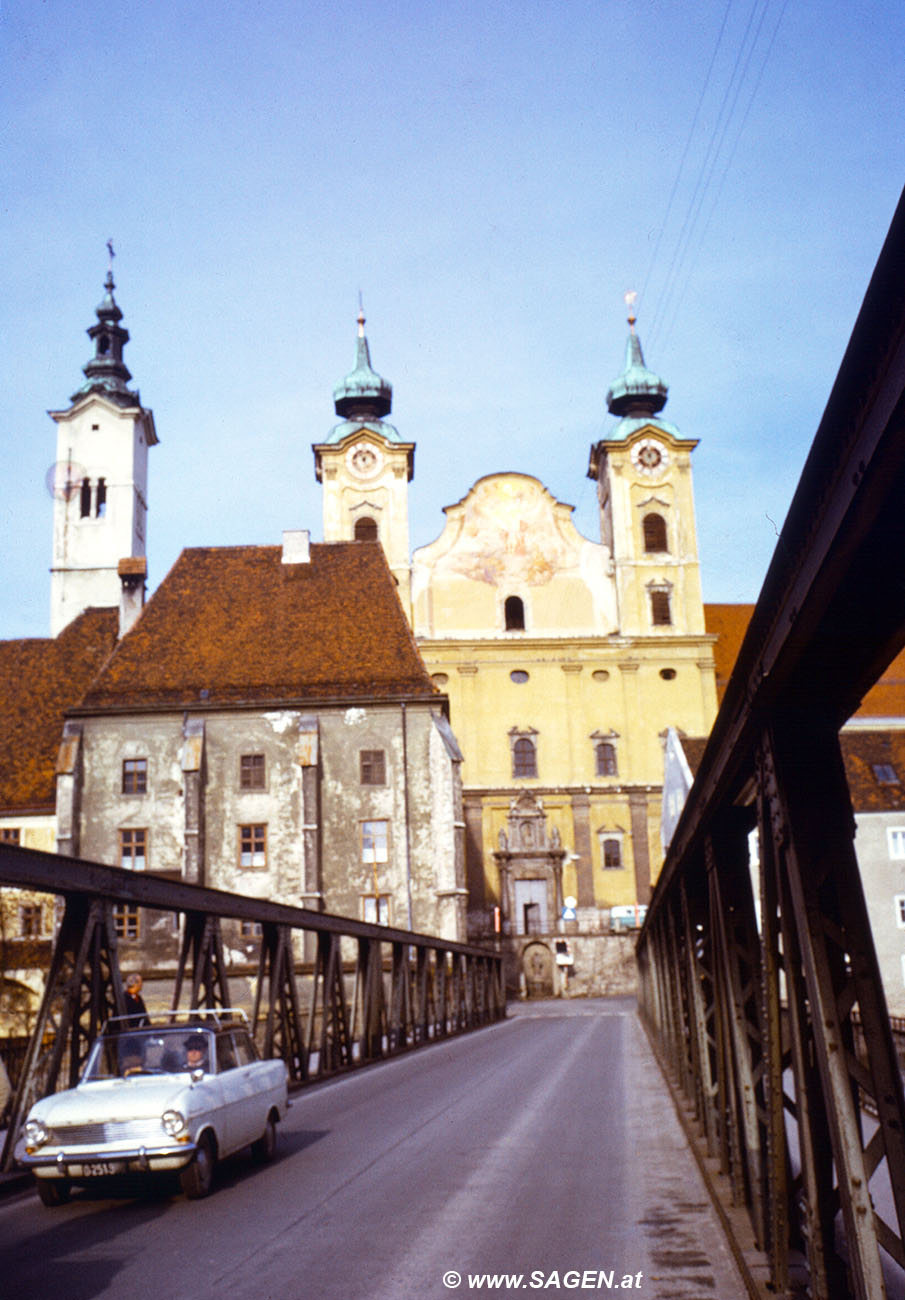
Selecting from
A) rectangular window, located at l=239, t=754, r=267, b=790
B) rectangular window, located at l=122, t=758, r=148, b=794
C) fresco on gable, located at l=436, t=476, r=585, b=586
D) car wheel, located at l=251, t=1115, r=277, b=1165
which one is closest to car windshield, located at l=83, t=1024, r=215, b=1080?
car wheel, located at l=251, t=1115, r=277, b=1165

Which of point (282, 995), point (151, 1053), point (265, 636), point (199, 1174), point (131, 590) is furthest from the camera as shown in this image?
point (131, 590)

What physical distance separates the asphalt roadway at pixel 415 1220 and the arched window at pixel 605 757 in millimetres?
50118

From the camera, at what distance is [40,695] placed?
51156mm

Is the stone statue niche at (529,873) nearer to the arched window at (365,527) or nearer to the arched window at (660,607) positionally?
the arched window at (660,607)

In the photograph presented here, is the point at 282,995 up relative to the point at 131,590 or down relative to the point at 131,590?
down

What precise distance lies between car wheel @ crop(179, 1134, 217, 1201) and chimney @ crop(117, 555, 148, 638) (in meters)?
44.2

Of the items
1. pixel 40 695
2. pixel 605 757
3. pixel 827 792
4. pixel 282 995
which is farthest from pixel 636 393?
pixel 827 792

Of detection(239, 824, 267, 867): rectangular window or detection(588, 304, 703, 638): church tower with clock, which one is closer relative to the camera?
detection(239, 824, 267, 867): rectangular window

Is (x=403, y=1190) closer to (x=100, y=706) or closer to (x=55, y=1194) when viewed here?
(x=55, y=1194)

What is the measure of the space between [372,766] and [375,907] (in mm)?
4733

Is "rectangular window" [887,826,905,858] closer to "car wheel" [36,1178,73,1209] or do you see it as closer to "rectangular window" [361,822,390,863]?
"rectangular window" [361,822,390,863]

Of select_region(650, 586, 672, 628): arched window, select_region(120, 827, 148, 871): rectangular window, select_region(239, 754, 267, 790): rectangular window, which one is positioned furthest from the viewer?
select_region(650, 586, 672, 628): arched window

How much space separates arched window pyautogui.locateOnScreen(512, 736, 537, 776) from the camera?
219ft

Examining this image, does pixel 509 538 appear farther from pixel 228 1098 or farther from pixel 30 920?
pixel 228 1098
